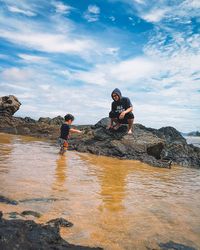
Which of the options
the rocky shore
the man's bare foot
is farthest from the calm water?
the man's bare foot

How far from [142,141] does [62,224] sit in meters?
9.88

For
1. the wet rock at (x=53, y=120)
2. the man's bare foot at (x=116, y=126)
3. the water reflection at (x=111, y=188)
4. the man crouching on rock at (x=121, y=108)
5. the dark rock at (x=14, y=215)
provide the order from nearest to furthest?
the dark rock at (x=14, y=215) < the water reflection at (x=111, y=188) < the man crouching on rock at (x=121, y=108) < the man's bare foot at (x=116, y=126) < the wet rock at (x=53, y=120)

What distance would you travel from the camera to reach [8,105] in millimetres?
23672

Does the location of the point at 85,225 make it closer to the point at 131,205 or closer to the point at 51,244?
the point at 51,244

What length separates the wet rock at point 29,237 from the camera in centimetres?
259

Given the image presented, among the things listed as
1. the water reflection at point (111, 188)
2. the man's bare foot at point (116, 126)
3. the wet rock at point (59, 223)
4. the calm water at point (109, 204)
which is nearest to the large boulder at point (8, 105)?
the man's bare foot at point (116, 126)

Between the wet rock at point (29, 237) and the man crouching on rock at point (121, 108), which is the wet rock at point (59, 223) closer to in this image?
the wet rock at point (29, 237)

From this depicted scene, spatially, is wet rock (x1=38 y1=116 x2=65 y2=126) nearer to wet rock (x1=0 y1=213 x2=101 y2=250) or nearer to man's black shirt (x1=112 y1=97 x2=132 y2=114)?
man's black shirt (x1=112 y1=97 x2=132 y2=114)

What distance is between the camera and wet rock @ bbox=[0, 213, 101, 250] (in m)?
2.59

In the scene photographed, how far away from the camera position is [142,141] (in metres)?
13.2

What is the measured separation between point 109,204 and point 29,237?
2.16 meters

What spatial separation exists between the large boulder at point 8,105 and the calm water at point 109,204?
16.8 meters

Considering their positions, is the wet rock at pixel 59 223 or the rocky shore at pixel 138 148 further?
the rocky shore at pixel 138 148

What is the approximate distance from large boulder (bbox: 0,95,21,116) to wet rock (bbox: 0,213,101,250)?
2143 cm
